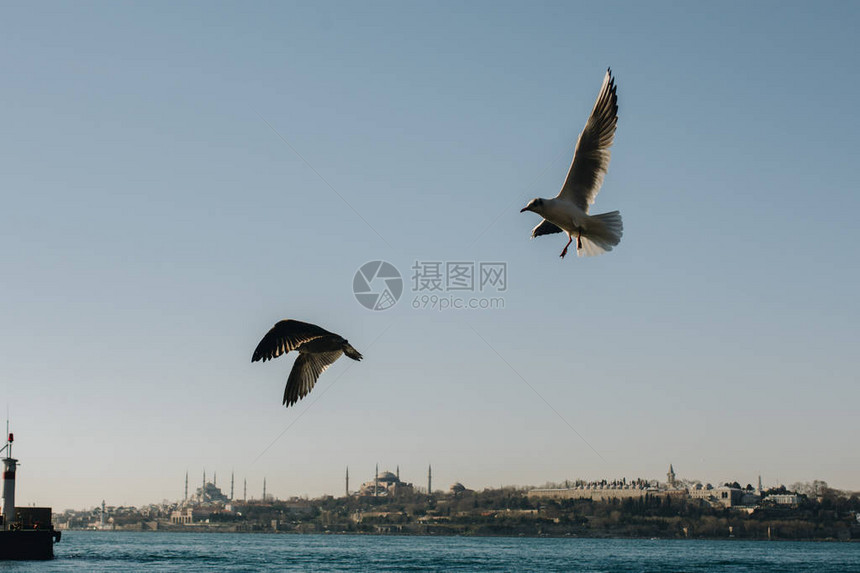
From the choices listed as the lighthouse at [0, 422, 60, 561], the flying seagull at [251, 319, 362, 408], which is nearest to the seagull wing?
the flying seagull at [251, 319, 362, 408]

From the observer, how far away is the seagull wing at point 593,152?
9422 millimetres

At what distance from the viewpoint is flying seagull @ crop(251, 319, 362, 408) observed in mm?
10883

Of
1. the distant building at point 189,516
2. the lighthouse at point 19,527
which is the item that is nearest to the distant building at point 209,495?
the distant building at point 189,516

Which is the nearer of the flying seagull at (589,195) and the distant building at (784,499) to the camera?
the flying seagull at (589,195)

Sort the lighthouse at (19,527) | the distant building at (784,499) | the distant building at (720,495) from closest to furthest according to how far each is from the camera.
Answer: the lighthouse at (19,527)
the distant building at (784,499)
the distant building at (720,495)

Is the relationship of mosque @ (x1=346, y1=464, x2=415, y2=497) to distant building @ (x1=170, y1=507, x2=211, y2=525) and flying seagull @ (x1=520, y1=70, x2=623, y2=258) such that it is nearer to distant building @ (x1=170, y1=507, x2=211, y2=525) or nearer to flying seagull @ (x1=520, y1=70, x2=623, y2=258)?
distant building @ (x1=170, y1=507, x2=211, y2=525)

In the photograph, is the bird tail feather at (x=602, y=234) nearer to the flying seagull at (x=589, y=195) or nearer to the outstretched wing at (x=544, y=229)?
the flying seagull at (x=589, y=195)

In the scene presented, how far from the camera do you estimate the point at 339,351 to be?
11578mm

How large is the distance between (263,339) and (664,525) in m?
122

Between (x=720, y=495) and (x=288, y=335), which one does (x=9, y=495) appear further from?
(x=720, y=495)

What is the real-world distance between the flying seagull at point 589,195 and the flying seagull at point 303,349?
2.47 m

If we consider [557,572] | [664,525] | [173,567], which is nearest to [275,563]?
[173,567]

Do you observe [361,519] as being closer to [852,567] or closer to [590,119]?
[852,567]

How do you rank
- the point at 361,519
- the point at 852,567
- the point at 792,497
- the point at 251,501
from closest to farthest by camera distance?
the point at 852,567 → the point at 792,497 → the point at 361,519 → the point at 251,501
